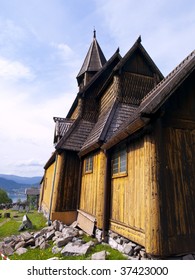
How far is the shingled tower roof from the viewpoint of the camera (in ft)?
50.9

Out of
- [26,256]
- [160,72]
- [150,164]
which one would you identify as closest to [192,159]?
[150,164]

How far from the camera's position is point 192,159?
5184 mm

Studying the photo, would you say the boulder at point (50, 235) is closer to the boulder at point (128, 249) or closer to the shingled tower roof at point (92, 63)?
the boulder at point (128, 249)

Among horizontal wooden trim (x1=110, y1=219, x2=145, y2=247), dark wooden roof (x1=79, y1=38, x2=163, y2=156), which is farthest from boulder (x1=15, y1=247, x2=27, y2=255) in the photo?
dark wooden roof (x1=79, y1=38, x2=163, y2=156)

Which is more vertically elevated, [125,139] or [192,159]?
[125,139]

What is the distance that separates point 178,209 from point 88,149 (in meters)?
5.02

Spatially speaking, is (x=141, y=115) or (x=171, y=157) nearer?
(x=141, y=115)

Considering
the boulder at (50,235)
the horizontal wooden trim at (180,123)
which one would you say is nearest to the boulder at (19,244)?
the boulder at (50,235)

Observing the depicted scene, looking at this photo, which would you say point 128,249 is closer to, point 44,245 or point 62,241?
point 62,241

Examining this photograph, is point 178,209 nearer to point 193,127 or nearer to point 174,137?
point 174,137

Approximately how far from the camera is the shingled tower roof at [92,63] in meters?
15.5

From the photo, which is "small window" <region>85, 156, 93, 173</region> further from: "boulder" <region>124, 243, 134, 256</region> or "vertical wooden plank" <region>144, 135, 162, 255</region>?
"vertical wooden plank" <region>144, 135, 162, 255</region>

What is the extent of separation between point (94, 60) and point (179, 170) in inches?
547

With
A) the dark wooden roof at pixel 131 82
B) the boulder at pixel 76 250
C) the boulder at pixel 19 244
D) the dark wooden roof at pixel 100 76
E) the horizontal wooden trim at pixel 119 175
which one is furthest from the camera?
the dark wooden roof at pixel 100 76
